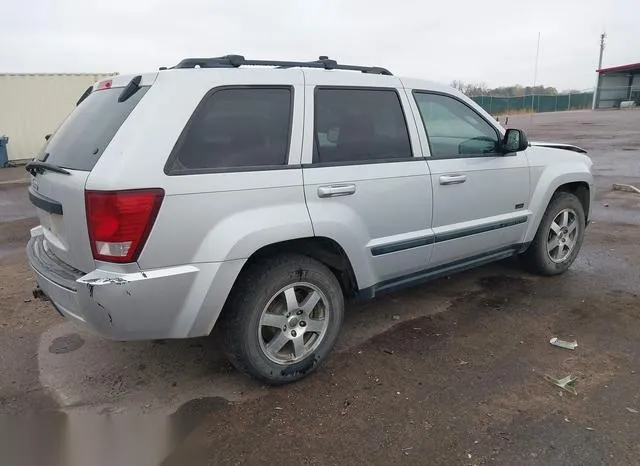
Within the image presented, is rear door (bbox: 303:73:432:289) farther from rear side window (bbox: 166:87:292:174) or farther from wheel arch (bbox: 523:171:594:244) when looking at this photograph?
wheel arch (bbox: 523:171:594:244)

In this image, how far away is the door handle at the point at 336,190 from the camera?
10.2ft

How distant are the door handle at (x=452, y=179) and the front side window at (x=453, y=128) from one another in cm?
17

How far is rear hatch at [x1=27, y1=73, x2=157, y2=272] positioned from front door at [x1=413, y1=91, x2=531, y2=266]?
80.4 inches

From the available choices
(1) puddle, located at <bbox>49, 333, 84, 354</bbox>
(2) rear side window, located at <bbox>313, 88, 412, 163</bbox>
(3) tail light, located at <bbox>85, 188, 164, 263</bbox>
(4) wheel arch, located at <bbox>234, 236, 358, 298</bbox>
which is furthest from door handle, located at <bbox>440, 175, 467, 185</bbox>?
(1) puddle, located at <bbox>49, 333, 84, 354</bbox>

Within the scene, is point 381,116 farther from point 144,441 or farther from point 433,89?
point 144,441

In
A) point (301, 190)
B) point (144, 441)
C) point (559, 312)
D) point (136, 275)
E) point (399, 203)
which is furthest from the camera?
point (559, 312)

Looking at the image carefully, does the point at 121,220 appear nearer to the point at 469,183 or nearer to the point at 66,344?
the point at 66,344

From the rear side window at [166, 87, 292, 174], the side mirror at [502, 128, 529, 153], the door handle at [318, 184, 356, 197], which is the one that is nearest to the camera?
the rear side window at [166, 87, 292, 174]

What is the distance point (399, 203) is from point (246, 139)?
1.16 m

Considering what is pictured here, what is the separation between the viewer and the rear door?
10.4 ft

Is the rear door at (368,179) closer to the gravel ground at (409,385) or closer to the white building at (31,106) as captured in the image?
the gravel ground at (409,385)

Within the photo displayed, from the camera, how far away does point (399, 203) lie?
3502 millimetres

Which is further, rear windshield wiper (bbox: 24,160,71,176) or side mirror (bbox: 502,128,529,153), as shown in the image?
side mirror (bbox: 502,128,529,153)

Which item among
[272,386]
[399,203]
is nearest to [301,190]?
[399,203]
